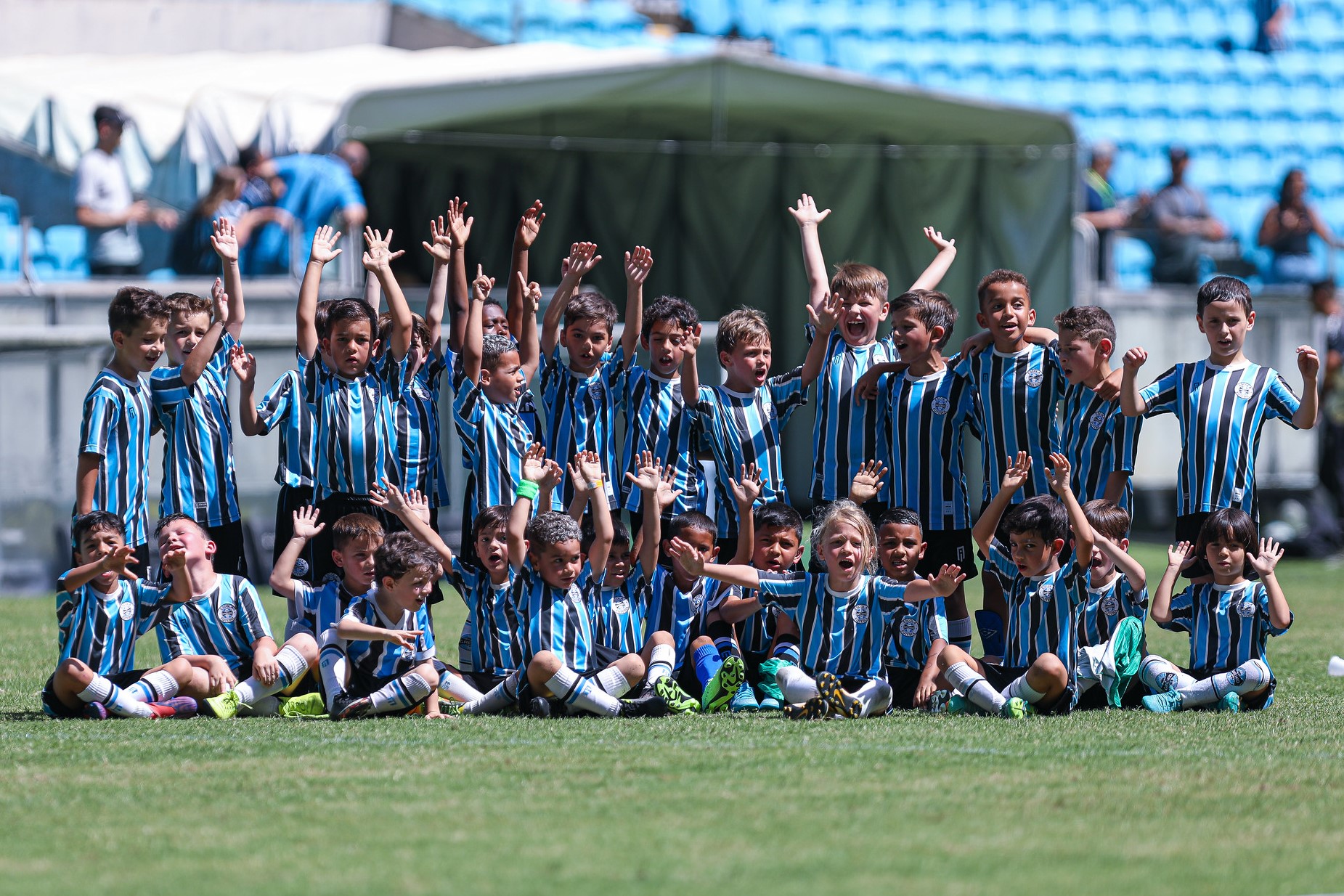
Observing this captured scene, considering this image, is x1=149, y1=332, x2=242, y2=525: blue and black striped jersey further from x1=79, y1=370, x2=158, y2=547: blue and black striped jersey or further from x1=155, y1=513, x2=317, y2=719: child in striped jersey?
x1=155, y1=513, x2=317, y2=719: child in striped jersey

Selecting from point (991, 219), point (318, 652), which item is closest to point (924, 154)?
point (991, 219)

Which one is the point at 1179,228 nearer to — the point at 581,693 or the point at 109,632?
the point at 581,693

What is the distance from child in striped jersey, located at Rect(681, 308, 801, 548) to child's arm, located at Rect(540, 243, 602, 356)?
1.79 ft

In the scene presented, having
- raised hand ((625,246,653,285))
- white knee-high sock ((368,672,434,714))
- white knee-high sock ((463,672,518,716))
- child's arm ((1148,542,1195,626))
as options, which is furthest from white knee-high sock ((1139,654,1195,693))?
white knee-high sock ((368,672,434,714))

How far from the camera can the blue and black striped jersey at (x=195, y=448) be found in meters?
7.60

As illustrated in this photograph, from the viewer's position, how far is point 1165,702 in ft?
22.7

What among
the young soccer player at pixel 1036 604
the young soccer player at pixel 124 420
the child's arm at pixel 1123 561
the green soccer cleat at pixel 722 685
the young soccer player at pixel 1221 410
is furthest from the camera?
the young soccer player at pixel 1221 410

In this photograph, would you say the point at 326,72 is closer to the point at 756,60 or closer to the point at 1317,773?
the point at 756,60

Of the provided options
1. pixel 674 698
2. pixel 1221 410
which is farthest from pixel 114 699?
pixel 1221 410

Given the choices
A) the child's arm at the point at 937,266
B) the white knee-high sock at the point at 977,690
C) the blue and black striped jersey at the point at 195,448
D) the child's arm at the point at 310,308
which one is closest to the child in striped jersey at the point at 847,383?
the child's arm at the point at 937,266

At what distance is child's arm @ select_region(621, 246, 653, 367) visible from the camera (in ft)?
25.2

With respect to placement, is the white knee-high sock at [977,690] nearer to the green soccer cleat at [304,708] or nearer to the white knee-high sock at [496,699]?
the white knee-high sock at [496,699]

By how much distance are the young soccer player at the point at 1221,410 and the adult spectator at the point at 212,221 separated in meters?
7.29

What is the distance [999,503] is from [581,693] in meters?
1.73
